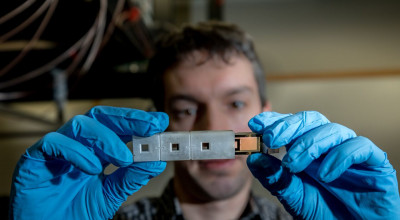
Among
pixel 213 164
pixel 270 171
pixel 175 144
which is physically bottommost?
pixel 213 164

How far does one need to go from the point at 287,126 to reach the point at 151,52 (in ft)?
3.45

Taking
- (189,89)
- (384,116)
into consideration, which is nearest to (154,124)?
(189,89)

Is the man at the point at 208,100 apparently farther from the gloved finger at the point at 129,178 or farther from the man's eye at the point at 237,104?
the gloved finger at the point at 129,178

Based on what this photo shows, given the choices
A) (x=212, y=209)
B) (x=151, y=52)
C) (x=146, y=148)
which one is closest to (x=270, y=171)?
(x=146, y=148)

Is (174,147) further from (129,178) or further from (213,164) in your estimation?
(213,164)

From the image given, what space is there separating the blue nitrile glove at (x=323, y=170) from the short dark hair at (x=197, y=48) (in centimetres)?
51

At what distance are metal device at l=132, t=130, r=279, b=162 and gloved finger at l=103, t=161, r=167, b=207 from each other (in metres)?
0.05

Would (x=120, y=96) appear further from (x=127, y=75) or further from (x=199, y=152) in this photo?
(x=199, y=152)

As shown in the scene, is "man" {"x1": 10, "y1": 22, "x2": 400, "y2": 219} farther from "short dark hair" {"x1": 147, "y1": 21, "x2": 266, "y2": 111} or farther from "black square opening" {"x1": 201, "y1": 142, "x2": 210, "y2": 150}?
"short dark hair" {"x1": 147, "y1": 21, "x2": 266, "y2": 111}

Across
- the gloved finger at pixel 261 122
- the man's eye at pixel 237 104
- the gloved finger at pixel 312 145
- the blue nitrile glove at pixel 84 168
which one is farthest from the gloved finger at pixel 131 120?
the man's eye at pixel 237 104

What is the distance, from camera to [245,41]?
1209 millimetres

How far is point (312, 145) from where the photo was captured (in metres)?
0.64

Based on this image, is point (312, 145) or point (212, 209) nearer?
point (312, 145)

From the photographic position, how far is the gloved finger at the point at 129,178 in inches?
26.7
